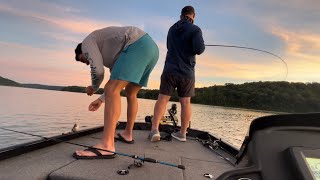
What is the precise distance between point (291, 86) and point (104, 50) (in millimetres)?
2235

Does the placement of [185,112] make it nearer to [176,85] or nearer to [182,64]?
[176,85]

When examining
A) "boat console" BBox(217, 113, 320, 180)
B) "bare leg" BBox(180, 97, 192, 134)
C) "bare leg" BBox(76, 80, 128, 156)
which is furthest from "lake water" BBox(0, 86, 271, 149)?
"boat console" BBox(217, 113, 320, 180)

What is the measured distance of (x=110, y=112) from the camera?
401 cm

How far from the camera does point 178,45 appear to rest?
5.98 meters

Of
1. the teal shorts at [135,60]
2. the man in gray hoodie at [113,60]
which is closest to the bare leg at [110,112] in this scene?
the man in gray hoodie at [113,60]

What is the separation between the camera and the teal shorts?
411 cm

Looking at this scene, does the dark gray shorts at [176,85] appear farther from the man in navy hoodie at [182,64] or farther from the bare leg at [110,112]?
the bare leg at [110,112]

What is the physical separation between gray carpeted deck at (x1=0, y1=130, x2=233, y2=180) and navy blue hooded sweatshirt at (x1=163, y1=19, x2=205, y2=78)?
147 cm

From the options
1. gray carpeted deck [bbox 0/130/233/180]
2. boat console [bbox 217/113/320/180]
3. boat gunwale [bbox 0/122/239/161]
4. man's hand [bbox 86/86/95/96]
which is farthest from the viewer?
man's hand [bbox 86/86/95/96]

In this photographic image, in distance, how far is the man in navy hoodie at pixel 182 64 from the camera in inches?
229

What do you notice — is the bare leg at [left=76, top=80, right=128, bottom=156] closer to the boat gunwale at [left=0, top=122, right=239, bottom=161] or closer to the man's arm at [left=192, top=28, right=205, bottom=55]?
the boat gunwale at [left=0, top=122, right=239, bottom=161]

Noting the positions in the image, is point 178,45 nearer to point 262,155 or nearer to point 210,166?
point 210,166

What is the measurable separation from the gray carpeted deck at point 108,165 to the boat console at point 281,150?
1953mm

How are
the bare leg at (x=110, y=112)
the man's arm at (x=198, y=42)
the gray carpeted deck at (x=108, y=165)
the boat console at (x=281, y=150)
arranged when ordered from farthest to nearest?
the man's arm at (x=198, y=42) → the bare leg at (x=110, y=112) → the gray carpeted deck at (x=108, y=165) → the boat console at (x=281, y=150)
